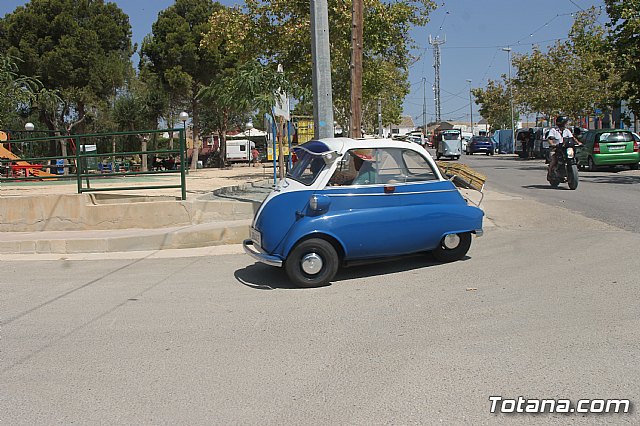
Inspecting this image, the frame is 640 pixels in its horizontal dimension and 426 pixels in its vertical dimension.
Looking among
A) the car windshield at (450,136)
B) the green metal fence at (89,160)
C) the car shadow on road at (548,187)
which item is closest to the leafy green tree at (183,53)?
the green metal fence at (89,160)

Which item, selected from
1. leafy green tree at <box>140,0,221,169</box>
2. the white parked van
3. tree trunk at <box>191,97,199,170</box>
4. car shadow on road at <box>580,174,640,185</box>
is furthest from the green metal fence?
car shadow on road at <box>580,174,640,185</box>

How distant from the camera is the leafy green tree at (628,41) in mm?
19219

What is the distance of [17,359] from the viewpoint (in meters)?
4.89

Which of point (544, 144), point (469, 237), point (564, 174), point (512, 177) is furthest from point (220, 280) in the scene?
point (544, 144)

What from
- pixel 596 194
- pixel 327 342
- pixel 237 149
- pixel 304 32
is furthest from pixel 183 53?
pixel 327 342

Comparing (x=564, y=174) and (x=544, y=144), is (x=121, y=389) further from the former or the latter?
(x=544, y=144)

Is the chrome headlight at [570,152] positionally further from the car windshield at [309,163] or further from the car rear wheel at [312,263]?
the car rear wheel at [312,263]

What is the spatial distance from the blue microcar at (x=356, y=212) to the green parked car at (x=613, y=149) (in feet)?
53.4

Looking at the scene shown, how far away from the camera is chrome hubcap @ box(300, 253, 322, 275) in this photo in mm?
6730

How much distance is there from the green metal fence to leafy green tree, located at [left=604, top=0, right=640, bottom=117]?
46.9ft

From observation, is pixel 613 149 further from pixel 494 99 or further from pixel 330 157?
pixel 494 99

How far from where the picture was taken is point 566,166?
15.2 m

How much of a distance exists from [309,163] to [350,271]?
1409mm

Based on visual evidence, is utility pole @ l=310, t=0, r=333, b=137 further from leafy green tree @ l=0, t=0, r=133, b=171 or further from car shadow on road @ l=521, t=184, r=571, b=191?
leafy green tree @ l=0, t=0, r=133, b=171
